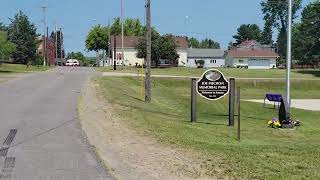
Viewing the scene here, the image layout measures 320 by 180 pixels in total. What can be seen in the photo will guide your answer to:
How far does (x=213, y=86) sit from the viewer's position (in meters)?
18.6

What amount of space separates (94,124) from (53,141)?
3311mm

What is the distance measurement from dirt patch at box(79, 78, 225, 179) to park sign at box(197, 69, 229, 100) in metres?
3.10

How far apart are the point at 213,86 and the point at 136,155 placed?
775 cm

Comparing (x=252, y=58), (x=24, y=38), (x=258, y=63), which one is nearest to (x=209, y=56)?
(x=252, y=58)

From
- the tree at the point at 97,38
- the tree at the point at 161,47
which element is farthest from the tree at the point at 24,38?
the tree at the point at 97,38

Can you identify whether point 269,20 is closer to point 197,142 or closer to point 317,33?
point 317,33

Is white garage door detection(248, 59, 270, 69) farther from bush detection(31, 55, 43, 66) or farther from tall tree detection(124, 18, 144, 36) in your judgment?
bush detection(31, 55, 43, 66)

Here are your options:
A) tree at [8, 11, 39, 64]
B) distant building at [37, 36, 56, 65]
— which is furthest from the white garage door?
tree at [8, 11, 39, 64]

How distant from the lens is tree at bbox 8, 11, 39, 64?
83688 mm

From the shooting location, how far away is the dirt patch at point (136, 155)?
953 centimetres

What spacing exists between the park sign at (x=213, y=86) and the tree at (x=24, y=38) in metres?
67.4

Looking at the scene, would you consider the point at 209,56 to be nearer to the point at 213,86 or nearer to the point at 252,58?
the point at 252,58

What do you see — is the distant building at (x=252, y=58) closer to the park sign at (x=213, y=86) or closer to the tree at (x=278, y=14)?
the tree at (x=278, y=14)

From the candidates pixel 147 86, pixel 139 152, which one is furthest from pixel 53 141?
pixel 147 86
